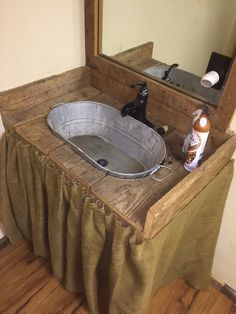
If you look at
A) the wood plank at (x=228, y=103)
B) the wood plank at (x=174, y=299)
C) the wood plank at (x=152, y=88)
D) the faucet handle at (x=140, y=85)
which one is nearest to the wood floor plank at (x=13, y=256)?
the wood plank at (x=174, y=299)

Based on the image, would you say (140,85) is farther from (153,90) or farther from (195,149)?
(195,149)

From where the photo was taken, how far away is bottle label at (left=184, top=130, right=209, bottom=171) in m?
0.90

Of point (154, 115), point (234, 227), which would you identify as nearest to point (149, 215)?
point (154, 115)

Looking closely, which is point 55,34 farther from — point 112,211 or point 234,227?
point 234,227

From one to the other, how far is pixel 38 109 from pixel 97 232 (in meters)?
0.61

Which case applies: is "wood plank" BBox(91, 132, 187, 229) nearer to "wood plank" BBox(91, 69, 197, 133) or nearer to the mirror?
"wood plank" BBox(91, 69, 197, 133)

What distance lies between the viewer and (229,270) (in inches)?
55.9

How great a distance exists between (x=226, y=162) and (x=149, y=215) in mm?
455

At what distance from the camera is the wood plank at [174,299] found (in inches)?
55.6

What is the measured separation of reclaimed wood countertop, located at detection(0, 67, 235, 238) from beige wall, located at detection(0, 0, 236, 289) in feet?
0.19

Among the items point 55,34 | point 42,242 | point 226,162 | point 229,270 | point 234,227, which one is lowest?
point 229,270

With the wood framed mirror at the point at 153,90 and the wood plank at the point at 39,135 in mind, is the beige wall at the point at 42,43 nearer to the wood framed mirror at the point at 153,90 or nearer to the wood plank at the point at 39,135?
the wood framed mirror at the point at 153,90

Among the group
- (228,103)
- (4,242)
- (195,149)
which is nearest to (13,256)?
(4,242)

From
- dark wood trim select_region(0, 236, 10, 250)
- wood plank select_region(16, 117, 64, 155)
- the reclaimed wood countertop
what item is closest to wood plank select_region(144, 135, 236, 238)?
the reclaimed wood countertop
